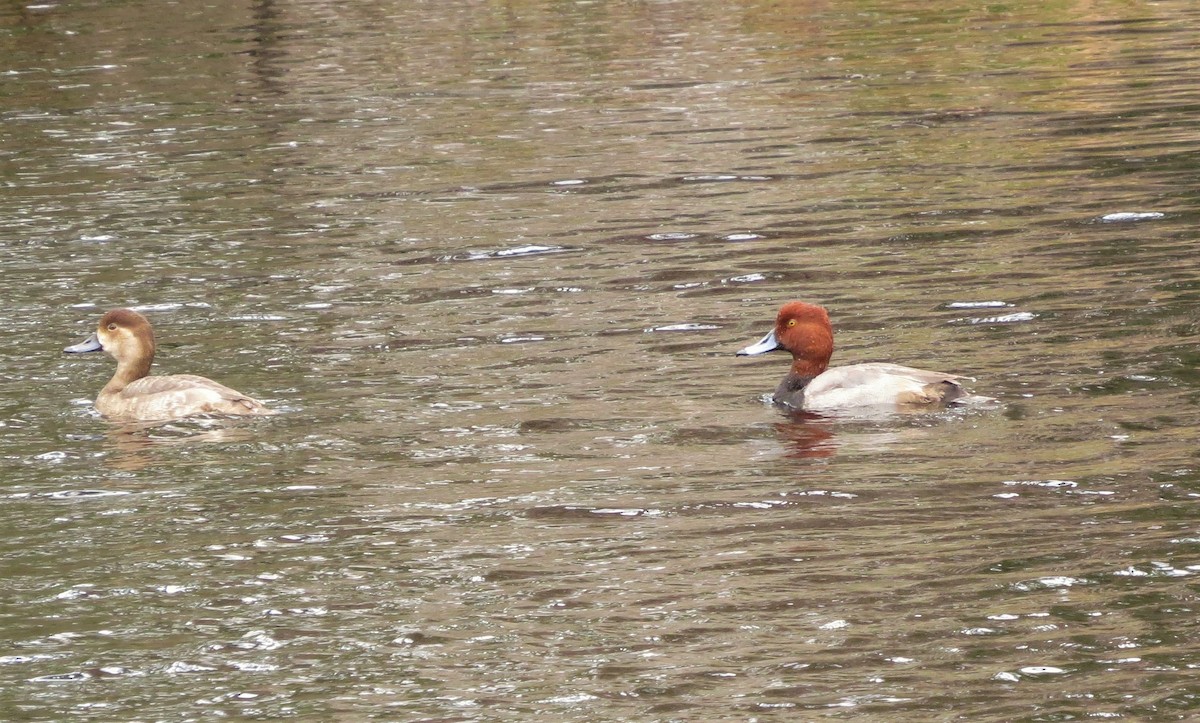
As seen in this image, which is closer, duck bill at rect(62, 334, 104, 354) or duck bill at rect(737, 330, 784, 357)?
duck bill at rect(737, 330, 784, 357)

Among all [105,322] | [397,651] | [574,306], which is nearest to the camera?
[397,651]

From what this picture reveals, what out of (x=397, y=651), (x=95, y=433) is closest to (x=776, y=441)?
(x=397, y=651)

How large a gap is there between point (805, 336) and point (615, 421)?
58.5 inches

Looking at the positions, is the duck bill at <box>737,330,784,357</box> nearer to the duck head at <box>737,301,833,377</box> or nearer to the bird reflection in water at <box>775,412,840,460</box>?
the duck head at <box>737,301,833,377</box>

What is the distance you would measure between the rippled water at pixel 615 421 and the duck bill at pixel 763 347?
22 centimetres

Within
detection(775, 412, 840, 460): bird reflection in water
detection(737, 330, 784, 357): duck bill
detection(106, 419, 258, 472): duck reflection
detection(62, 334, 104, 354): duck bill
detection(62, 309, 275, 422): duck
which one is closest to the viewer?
detection(775, 412, 840, 460): bird reflection in water

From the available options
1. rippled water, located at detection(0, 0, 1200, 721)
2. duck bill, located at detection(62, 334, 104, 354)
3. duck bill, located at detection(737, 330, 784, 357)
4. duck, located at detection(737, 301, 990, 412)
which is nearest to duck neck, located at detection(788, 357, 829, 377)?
duck, located at detection(737, 301, 990, 412)

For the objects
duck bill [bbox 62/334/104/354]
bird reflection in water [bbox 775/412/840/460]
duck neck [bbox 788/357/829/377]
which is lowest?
bird reflection in water [bbox 775/412/840/460]

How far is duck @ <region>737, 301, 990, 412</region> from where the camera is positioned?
36.9ft

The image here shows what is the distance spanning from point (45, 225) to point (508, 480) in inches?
418

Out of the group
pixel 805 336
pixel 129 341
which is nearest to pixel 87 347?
pixel 129 341

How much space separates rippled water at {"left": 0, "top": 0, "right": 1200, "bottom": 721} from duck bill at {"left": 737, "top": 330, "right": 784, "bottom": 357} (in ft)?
0.73

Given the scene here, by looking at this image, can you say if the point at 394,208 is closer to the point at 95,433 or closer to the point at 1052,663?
the point at 95,433

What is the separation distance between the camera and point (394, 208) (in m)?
19.5
